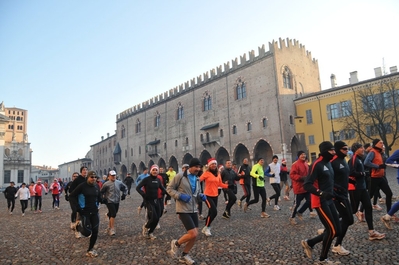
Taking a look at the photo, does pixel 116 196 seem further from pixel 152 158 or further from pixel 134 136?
pixel 134 136

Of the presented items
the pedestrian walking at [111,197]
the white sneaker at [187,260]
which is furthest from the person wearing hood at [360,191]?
the pedestrian walking at [111,197]

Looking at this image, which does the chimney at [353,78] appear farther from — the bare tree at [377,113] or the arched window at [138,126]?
the arched window at [138,126]

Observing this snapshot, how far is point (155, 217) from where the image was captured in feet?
22.9

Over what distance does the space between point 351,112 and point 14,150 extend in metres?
68.9

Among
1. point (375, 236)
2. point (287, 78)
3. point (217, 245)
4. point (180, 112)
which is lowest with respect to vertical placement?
point (217, 245)

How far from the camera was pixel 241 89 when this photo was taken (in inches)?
1438


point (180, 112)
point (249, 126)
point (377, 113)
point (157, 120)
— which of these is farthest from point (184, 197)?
point (157, 120)

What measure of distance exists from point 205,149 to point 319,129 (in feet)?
48.4

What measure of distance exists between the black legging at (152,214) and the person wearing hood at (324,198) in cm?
354

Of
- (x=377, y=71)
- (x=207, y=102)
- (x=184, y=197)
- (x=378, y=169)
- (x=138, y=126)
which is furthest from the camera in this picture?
(x=138, y=126)

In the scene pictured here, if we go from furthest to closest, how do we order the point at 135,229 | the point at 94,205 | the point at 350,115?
the point at 350,115, the point at 135,229, the point at 94,205

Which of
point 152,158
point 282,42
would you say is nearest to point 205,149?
point 152,158

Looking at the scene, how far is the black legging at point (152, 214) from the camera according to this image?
6.98 meters

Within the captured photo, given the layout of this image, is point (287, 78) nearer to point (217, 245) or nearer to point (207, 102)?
point (207, 102)
